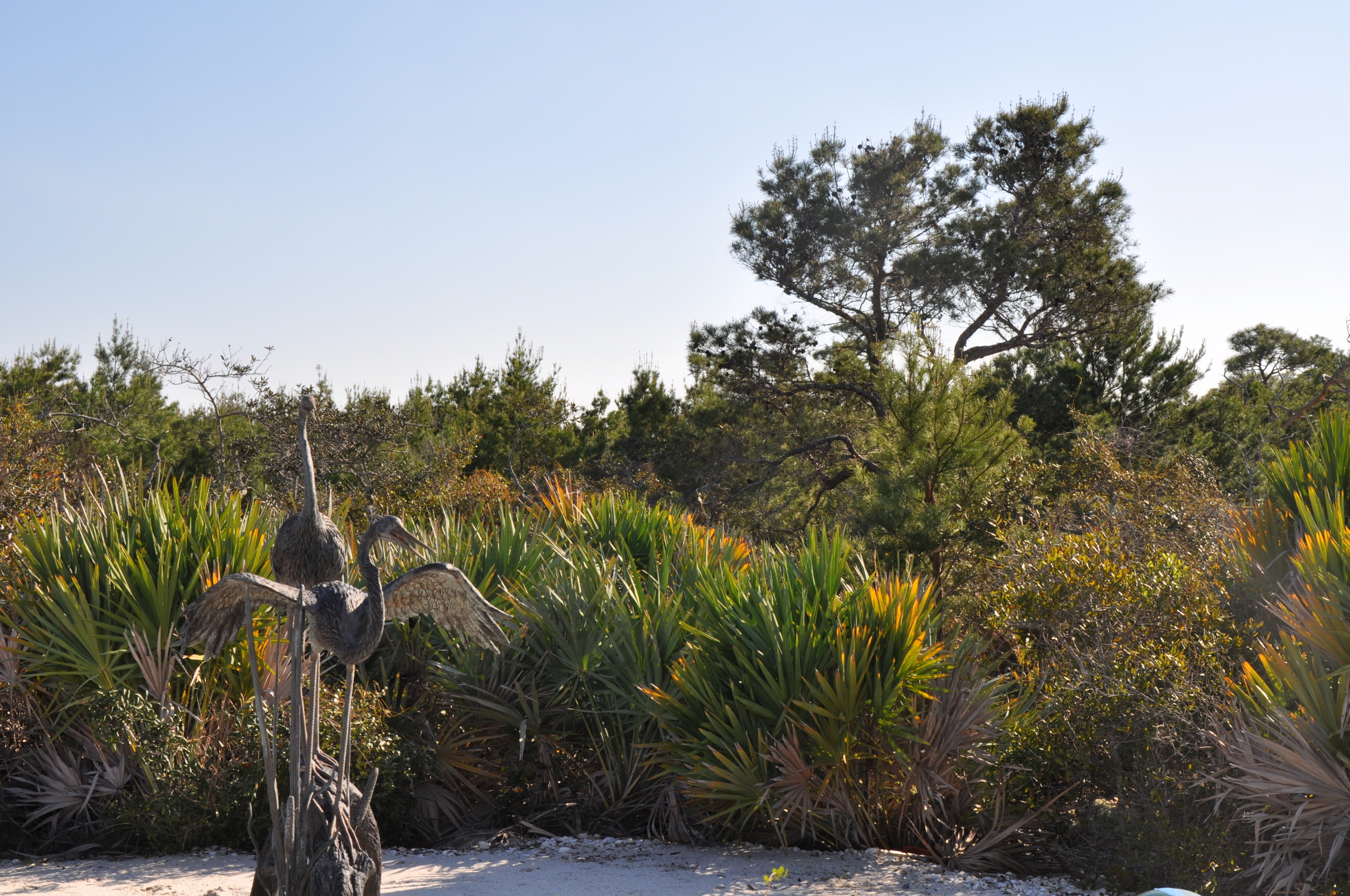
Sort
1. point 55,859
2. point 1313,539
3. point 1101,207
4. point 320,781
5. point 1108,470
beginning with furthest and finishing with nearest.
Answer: point 1101,207, point 1108,470, point 55,859, point 1313,539, point 320,781

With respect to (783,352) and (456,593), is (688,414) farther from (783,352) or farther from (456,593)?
(456,593)

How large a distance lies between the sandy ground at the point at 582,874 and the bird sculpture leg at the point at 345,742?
1166 mm

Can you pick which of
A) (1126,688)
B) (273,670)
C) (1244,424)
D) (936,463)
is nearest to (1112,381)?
(1244,424)

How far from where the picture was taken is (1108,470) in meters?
12.0

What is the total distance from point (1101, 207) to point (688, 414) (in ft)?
29.4

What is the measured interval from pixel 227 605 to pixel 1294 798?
4684 millimetres

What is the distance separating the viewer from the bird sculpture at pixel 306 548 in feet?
12.7

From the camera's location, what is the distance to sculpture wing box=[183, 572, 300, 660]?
3693 millimetres

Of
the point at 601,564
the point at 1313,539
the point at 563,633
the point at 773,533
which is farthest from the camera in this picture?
the point at 773,533

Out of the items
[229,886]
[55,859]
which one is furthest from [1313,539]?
[55,859]

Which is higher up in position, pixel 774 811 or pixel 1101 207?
pixel 1101 207

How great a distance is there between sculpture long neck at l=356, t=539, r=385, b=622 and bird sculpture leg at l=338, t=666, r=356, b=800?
27cm

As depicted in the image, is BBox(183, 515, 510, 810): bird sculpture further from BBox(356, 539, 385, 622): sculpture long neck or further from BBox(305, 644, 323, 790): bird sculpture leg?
BBox(305, 644, 323, 790): bird sculpture leg

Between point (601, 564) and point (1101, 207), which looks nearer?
point (601, 564)
